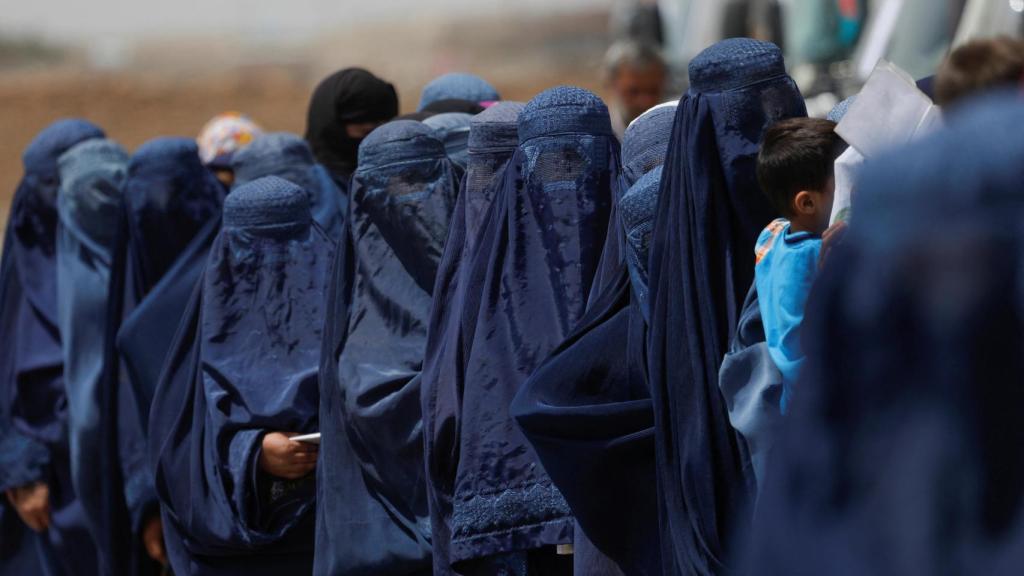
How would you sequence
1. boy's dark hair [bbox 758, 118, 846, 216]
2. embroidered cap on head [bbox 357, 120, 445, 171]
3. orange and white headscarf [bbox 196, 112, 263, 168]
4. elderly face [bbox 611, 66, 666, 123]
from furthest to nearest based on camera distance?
1. elderly face [bbox 611, 66, 666, 123]
2. orange and white headscarf [bbox 196, 112, 263, 168]
3. embroidered cap on head [bbox 357, 120, 445, 171]
4. boy's dark hair [bbox 758, 118, 846, 216]

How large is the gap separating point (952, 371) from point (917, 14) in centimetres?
774

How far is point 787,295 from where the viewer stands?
2.48 m

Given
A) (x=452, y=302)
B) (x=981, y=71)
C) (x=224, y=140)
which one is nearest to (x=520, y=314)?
(x=452, y=302)

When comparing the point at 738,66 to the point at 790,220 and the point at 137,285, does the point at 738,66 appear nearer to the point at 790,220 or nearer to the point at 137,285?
the point at 790,220

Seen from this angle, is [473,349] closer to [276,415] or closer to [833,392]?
[276,415]

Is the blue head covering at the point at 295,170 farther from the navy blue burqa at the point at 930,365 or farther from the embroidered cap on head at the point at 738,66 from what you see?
the navy blue burqa at the point at 930,365

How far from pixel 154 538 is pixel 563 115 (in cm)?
213

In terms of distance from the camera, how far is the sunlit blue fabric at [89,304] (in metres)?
4.91

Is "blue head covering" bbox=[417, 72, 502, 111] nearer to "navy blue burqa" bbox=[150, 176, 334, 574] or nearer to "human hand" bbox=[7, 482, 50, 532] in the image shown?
"navy blue burqa" bbox=[150, 176, 334, 574]

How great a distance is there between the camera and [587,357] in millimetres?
3027

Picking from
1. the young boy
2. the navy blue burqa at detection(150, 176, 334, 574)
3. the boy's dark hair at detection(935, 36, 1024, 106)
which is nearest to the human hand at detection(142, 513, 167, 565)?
the navy blue burqa at detection(150, 176, 334, 574)

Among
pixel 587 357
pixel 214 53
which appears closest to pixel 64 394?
pixel 587 357

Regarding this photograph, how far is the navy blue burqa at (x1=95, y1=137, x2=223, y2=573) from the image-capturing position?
4797 millimetres

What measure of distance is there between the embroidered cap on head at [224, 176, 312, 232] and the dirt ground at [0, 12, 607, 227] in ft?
54.4
